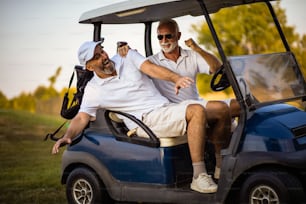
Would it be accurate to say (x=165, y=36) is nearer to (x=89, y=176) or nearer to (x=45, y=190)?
(x=89, y=176)

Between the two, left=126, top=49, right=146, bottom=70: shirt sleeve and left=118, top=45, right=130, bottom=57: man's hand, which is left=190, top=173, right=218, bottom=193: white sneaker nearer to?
left=126, top=49, right=146, bottom=70: shirt sleeve

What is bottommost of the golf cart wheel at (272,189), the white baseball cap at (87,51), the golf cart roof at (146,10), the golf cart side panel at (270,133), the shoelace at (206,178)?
the golf cart wheel at (272,189)

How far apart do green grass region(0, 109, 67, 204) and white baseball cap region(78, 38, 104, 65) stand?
1142 mm

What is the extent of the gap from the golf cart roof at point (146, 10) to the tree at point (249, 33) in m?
4.95

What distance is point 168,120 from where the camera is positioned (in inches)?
149

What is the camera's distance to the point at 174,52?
164 inches

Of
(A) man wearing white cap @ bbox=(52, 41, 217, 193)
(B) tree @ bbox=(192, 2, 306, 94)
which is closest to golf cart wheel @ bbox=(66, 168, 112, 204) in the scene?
(A) man wearing white cap @ bbox=(52, 41, 217, 193)

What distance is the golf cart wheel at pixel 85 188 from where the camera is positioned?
159 inches

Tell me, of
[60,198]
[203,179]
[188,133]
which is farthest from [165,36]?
[60,198]

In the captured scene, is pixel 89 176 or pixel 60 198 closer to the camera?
pixel 89 176

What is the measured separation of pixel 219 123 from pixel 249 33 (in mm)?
7025

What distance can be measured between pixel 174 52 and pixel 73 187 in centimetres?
104

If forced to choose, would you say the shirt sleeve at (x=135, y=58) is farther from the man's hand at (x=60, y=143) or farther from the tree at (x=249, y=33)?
the tree at (x=249, y=33)

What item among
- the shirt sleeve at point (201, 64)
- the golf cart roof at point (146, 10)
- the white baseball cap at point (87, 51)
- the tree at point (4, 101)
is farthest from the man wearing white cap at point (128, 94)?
the tree at point (4, 101)
